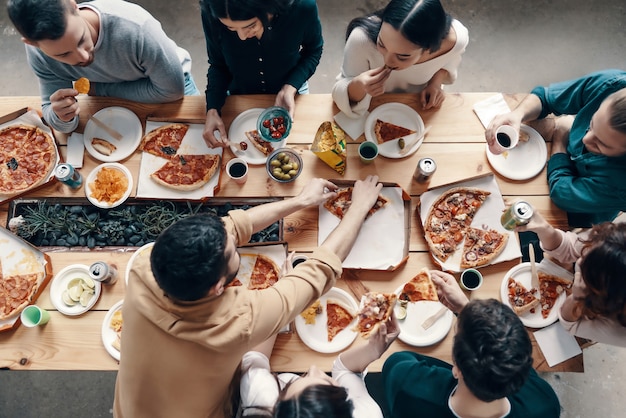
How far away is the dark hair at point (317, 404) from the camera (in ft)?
5.43

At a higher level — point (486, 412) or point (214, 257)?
A: point (214, 257)

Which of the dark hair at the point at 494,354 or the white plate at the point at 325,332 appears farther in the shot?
the white plate at the point at 325,332

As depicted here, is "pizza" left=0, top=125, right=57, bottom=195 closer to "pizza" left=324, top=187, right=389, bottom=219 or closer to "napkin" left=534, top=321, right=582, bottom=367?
"pizza" left=324, top=187, right=389, bottom=219

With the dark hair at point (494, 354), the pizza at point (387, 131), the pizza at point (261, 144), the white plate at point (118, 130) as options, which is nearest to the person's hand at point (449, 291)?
the dark hair at point (494, 354)

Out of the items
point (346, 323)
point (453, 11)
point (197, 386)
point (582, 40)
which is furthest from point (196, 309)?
point (582, 40)

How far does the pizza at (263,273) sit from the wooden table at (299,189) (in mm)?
143

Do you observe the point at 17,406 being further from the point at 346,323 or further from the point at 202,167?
the point at 346,323

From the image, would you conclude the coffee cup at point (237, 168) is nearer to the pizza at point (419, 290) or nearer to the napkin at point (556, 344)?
the pizza at point (419, 290)

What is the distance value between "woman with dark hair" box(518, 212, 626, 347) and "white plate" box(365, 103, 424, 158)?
0.75 m

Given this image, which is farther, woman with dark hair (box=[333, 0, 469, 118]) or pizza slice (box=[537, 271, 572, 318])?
pizza slice (box=[537, 271, 572, 318])

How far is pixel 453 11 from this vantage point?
4.30 metres

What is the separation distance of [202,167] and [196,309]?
39.2 inches

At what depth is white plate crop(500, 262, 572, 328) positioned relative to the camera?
7.18 ft

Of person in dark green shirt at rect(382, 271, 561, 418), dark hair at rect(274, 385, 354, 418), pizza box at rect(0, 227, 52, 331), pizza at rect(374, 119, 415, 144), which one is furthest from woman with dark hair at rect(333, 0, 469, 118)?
pizza box at rect(0, 227, 52, 331)
